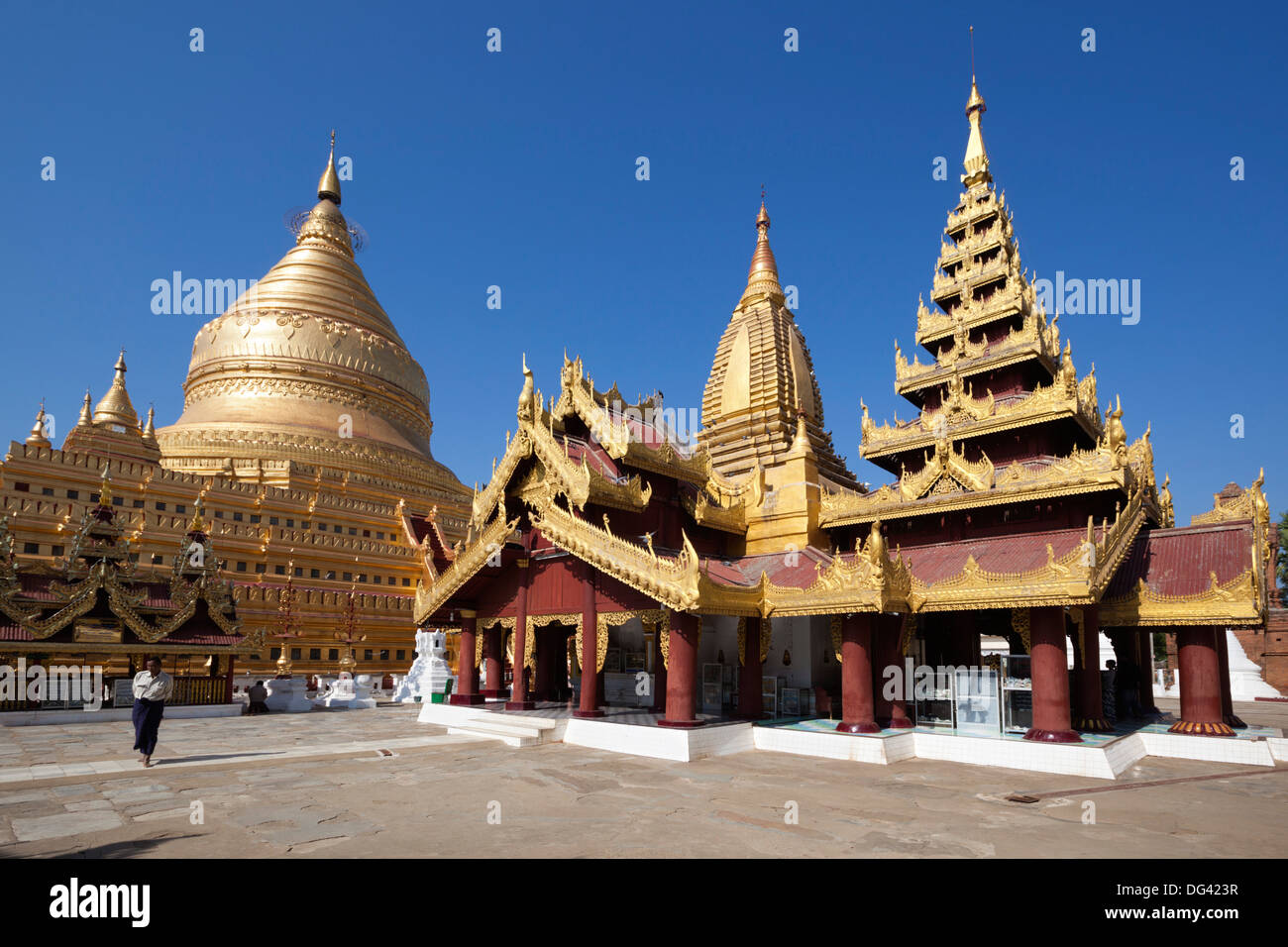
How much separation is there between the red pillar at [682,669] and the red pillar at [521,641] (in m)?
4.99

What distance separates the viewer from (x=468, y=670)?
21.6 metres

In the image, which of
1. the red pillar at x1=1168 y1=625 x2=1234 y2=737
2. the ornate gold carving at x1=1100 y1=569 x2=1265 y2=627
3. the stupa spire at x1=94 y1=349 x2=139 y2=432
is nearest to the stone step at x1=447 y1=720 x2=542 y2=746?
the ornate gold carving at x1=1100 y1=569 x2=1265 y2=627

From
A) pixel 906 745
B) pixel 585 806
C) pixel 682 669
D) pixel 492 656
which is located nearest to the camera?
pixel 585 806

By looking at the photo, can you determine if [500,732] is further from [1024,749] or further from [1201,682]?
[1201,682]

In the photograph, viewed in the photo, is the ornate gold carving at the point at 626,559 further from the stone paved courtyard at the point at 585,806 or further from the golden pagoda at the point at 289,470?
the golden pagoda at the point at 289,470

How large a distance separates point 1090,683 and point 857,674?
5.13 metres

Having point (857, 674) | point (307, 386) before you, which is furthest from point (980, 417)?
point (307, 386)

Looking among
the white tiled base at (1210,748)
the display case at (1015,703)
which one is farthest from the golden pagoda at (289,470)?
the white tiled base at (1210,748)

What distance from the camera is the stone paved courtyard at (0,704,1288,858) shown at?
800 cm

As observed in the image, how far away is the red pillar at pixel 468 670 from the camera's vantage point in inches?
836

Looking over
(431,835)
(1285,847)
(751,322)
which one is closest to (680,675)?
(431,835)

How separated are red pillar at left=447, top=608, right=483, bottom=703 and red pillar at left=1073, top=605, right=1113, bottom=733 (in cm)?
1460
